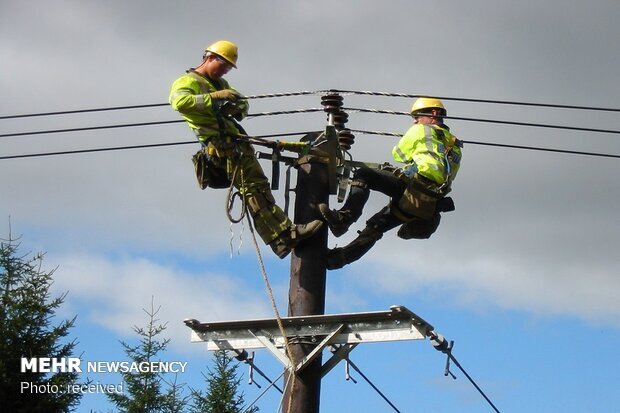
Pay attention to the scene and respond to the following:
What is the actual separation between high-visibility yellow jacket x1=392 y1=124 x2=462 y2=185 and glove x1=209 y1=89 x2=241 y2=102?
65.8 inches

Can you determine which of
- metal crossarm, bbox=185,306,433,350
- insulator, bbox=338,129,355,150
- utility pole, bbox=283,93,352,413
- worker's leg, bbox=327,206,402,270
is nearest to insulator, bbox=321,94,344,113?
utility pole, bbox=283,93,352,413

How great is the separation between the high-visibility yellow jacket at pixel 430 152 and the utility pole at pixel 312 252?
0.71 metres

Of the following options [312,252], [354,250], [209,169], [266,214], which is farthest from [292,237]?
[209,169]

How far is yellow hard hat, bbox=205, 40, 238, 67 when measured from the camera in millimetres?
11273

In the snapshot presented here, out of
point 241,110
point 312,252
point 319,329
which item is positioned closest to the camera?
point 319,329

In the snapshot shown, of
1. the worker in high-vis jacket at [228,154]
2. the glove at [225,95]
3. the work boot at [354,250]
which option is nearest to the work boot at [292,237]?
the worker in high-vis jacket at [228,154]

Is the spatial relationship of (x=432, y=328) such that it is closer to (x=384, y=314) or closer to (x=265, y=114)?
(x=384, y=314)

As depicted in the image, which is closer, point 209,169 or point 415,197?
point 209,169

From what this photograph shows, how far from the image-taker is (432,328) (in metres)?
9.94

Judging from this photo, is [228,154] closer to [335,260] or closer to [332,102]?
[332,102]

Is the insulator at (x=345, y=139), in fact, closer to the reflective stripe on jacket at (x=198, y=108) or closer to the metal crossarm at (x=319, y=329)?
the reflective stripe on jacket at (x=198, y=108)

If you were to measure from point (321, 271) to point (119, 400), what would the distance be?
962 centimetres

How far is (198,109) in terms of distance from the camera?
10.9 metres

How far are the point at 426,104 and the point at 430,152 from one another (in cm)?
65
